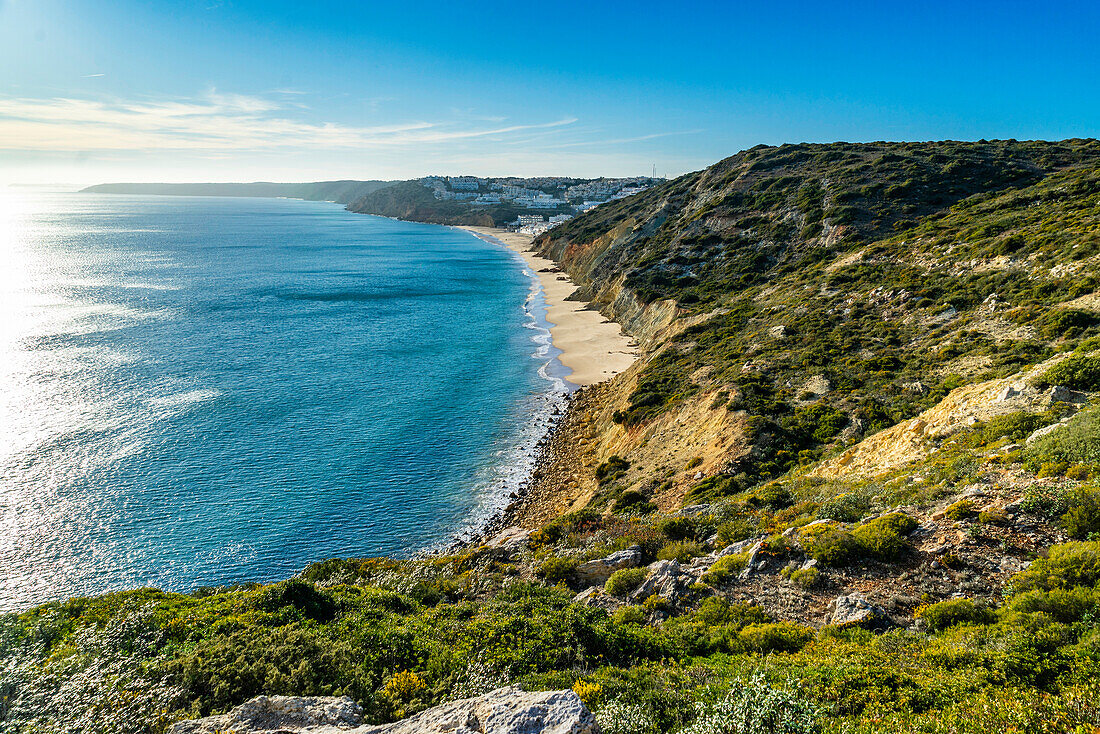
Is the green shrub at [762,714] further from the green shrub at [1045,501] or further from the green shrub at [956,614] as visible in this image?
the green shrub at [1045,501]

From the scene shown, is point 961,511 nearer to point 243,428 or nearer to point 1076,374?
point 1076,374

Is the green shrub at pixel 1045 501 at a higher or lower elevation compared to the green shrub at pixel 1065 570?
higher

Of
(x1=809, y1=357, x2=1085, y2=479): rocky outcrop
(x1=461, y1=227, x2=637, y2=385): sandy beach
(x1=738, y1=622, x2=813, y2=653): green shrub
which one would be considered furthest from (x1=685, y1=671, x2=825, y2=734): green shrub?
(x1=461, y1=227, x2=637, y2=385): sandy beach

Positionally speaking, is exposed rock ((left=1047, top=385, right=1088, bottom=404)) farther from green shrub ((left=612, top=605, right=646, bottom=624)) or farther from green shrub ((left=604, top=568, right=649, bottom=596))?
green shrub ((left=612, top=605, right=646, bottom=624))

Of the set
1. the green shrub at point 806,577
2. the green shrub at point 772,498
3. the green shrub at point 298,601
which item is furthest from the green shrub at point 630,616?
the green shrub at point 772,498

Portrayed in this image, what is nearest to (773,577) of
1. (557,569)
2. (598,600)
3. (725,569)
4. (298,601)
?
(725,569)

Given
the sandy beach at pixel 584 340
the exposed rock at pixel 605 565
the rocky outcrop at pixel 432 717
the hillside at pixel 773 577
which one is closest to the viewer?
the rocky outcrop at pixel 432 717

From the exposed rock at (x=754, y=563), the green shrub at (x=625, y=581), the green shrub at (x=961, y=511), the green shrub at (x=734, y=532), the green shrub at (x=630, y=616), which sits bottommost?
the green shrub at (x=625, y=581)
